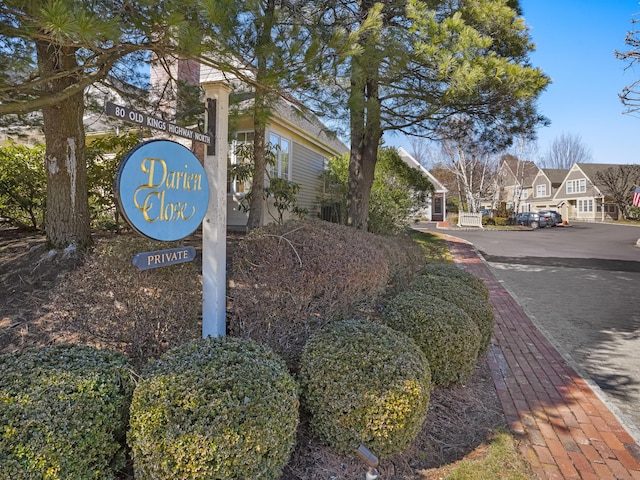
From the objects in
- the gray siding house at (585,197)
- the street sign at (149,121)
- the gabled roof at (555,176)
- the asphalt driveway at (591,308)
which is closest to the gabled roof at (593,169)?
the gray siding house at (585,197)

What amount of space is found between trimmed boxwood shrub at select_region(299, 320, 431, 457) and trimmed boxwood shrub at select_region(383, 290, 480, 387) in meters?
0.70

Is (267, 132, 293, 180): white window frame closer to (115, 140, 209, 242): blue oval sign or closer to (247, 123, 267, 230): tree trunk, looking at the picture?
(247, 123, 267, 230): tree trunk

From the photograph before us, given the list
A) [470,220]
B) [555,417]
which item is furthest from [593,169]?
[555,417]

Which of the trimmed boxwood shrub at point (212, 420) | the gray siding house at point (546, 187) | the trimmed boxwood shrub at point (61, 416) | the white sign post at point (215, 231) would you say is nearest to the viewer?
the trimmed boxwood shrub at point (61, 416)

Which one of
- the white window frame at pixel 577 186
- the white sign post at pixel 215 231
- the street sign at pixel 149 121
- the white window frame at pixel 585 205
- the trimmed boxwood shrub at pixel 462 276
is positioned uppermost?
the white window frame at pixel 577 186

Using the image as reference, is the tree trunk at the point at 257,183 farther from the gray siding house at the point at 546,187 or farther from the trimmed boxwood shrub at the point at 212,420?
the gray siding house at the point at 546,187

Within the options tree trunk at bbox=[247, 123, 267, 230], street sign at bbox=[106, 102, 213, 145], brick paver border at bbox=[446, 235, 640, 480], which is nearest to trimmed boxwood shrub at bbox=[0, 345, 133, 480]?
street sign at bbox=[106, 102, 213, 145]

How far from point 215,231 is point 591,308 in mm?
7588

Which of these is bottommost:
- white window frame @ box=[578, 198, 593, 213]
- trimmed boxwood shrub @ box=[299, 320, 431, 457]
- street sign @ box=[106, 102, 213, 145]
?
trimmed boxwood shrub @ box=[299, 320, 431, 457]

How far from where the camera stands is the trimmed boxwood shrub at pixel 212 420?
6.41 feet

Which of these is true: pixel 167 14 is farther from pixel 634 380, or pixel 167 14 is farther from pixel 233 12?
pixel 634 380

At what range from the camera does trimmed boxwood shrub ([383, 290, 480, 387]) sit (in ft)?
11.5

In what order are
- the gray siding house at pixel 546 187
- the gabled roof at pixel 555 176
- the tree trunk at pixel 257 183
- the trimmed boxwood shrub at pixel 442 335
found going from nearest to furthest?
the trimmed boxwood shrub at pixel 442 335, the tree trunk at pixel 257 183, the gray siding house at pixel 546 187, the gabled roof at pixel 555 176

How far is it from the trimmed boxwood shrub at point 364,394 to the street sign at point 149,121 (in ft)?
6.67
